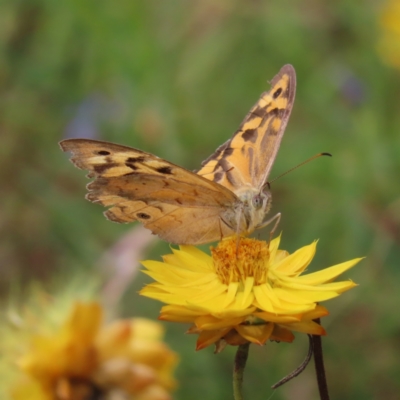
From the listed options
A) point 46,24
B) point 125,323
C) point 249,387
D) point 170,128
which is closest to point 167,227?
point 125,323

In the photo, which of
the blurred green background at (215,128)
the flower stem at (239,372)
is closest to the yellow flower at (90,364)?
the flower stem at (239,372)

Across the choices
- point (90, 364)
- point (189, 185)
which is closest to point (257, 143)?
point (189, 185)

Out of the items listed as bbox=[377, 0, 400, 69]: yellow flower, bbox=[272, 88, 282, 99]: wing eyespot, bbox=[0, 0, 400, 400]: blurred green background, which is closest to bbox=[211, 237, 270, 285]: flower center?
bbox=[272, 88, 282, 99]: wing eyespot

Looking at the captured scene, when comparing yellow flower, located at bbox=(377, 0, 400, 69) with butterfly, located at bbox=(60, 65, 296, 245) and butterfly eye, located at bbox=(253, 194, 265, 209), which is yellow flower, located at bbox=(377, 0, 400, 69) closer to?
butterfly, located at bbox=(60, 65, 296, 245)

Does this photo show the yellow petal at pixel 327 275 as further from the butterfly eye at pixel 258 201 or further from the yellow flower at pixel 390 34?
the yellow flower at pixel 390 34

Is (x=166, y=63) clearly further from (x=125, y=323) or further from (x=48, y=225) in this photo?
(x=125, y=323)
